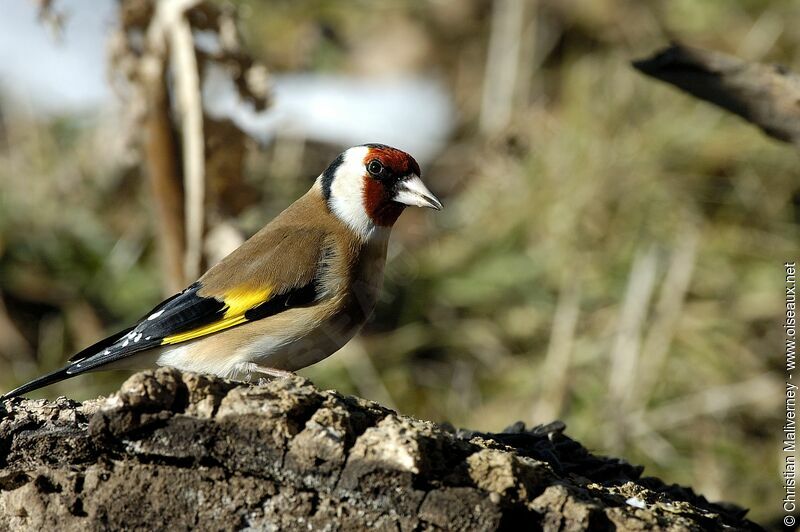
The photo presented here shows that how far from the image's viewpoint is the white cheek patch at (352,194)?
353cm

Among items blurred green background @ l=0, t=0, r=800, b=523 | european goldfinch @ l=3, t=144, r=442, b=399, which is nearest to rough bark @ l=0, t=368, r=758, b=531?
european goldfinch @ l=3, t=144, r=442, b=399

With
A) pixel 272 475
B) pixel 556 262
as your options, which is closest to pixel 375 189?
pixel 272 475

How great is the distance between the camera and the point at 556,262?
5.89m

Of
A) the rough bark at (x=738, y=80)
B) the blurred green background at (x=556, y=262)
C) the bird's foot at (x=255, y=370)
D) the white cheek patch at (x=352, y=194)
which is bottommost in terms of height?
the blurred green background at (x=556, y=262)

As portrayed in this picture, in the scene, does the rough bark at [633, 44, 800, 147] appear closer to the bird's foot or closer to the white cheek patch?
the white cheek patch

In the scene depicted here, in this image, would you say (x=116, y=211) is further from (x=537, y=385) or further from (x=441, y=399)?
(x=537, y=385)

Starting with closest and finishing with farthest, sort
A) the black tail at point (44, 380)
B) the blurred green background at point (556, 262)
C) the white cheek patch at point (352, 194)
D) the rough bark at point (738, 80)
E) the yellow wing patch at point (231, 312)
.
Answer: the black tail at point (44, 380) < the yellow wing patch at point (231, 312) < the rough bark at point (738, 80) < the white cheek patch at point (352, 194) < the blurred green background at point (556, 262)

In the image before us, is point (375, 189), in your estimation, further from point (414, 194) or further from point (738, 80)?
point (738, 80)

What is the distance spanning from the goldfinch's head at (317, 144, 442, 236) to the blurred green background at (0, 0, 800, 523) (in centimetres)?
128

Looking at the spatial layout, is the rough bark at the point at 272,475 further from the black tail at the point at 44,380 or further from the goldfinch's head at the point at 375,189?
the goldfinch's head at the point at 375,189

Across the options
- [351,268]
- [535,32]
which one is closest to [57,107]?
[535,32]

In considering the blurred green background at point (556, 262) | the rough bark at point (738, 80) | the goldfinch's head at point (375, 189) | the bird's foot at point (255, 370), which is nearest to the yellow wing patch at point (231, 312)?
the bird's foot at point (255, 370)

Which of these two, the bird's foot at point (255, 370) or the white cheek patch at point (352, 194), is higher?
the white cheek patch at point (352, 194)

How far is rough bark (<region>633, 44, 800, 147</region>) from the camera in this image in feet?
11.3
